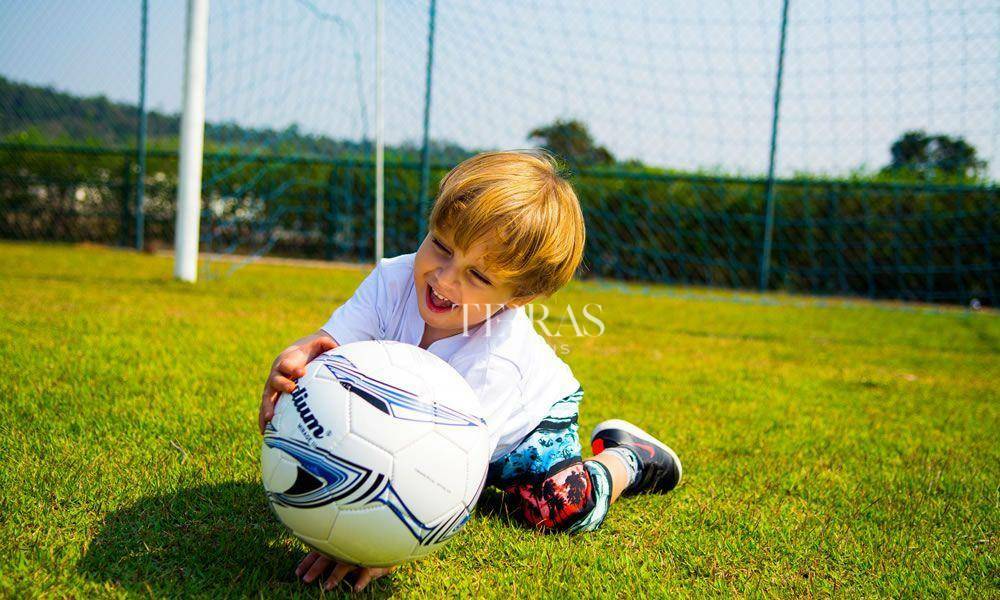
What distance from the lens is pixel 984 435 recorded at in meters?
3.08

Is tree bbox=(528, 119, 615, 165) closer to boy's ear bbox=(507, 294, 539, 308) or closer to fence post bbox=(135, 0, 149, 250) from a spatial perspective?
fence post bbox=(135, 0, 149, 250)

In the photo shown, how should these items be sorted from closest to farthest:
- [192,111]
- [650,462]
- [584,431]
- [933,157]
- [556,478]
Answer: [556,478] → [650,462] → [584,431] → [192,111] → [933,157]

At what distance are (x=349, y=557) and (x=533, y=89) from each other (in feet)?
25.9

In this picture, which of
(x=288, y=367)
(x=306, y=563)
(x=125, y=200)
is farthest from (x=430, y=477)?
(x=125, y=200)

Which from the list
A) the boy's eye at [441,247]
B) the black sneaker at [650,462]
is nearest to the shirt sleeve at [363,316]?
the boy's eye at [441,247]

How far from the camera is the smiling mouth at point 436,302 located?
1.83 metres

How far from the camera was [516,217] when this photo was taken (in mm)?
1780

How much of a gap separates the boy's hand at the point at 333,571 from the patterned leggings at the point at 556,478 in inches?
19.3

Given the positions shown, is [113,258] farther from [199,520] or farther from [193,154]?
[199,520]

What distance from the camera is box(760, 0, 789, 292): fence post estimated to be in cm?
→ 852

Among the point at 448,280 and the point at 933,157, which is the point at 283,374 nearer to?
the point at 448,280

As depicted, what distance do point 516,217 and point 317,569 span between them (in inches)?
35.6

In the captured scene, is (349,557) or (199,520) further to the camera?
(199,520)

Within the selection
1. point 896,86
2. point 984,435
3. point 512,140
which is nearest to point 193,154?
point 512,140
